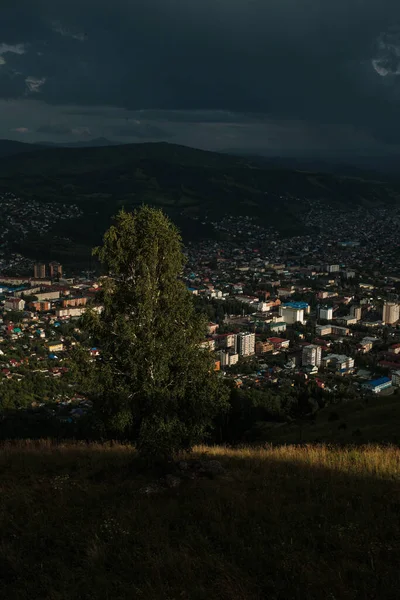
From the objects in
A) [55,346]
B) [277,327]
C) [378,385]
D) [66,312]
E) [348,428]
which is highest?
[348,428]

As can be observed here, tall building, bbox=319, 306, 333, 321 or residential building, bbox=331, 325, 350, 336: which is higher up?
tall building, bbox=319, 306, 333, 321

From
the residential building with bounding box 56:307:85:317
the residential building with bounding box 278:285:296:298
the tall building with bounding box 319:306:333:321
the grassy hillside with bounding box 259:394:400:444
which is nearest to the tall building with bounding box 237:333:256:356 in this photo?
the tall building with bounding box 319:306:333:321

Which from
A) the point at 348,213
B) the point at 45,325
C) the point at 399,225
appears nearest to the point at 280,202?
the point at 348,213

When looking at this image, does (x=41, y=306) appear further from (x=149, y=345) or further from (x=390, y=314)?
(x=149, y=345)

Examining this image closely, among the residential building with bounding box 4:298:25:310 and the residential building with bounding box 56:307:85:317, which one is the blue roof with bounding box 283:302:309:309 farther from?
the residential building with bounding box 4:298:25:310

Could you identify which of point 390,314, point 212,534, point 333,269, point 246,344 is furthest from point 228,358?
point 333,269
